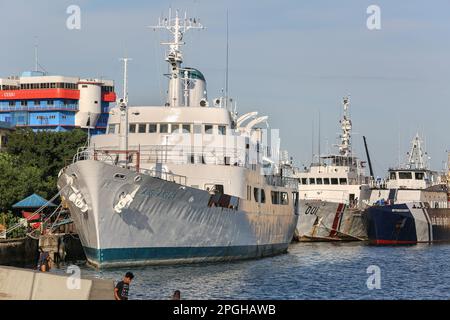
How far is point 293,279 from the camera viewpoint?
4053cm

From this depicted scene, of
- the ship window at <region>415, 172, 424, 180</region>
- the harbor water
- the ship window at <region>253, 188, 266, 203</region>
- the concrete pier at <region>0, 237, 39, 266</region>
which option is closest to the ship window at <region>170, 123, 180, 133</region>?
the ship window at <region>253, 188, 266, 203</region>

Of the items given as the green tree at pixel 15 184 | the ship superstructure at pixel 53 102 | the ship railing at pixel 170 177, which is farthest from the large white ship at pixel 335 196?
the ship superstructure at pixel 53 102

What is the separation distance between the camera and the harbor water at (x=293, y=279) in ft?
113

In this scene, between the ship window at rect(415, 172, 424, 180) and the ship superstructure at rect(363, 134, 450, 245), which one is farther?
the ship window at rect(415, 172, 424, 180)

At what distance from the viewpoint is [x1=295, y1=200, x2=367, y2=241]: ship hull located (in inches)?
2884

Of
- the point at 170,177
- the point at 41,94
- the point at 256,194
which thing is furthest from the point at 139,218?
the point at 41,94

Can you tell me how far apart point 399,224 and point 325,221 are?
605cm

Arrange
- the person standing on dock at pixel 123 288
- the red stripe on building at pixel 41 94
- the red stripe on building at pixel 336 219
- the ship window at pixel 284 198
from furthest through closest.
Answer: the red stripe on building at pixel 41 94 → the red stripe on building at pixel 336 219 → the ship window at pixel 284 198 → the person standing on dock at pixel 123 288

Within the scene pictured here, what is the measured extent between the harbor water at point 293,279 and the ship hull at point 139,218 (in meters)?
0.65

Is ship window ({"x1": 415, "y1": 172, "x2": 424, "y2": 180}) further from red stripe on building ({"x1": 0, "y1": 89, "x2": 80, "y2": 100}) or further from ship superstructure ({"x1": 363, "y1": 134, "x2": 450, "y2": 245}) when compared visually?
red stripe on building ({"x1": 0, "y1": 89, "x2": 80, "y2": 100})

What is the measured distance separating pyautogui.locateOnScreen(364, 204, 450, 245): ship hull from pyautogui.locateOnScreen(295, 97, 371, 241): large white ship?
2.09m

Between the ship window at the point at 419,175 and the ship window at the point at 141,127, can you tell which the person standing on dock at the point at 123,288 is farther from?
the ship window at the point at 419,175
